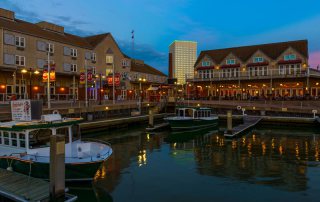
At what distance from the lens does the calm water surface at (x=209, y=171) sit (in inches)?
571

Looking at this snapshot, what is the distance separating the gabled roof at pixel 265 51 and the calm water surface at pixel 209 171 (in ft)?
125

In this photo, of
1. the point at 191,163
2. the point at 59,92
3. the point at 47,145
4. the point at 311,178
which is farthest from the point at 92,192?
the point at 59,92

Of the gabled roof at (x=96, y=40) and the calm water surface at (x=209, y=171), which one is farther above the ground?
the gabled roof at (x=96, y=40)

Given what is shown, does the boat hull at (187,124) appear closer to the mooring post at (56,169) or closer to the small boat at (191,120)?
the small boat at (191,120)

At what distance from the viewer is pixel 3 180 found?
44.7 ft

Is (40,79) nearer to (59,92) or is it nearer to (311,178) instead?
(59,92)

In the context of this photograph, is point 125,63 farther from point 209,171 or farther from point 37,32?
point 209,171

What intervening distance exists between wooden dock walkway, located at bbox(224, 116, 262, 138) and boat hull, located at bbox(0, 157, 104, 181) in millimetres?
20500

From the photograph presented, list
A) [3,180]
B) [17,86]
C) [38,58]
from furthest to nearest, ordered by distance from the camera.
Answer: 1. [38,58]
2. [17,86]
3. [3,180]

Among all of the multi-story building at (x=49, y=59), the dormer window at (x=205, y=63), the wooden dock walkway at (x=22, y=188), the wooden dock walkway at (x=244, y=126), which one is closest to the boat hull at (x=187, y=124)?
the wooden dock walkway at (x=244, y=126)

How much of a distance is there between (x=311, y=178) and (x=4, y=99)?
39135 millimetres

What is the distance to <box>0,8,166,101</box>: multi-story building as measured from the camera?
41375 mm

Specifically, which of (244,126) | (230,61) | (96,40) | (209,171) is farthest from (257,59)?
(209,171)

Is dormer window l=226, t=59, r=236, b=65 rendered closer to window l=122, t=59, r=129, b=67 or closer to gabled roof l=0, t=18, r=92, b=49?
window l=122, t=59, r=129, b=67
